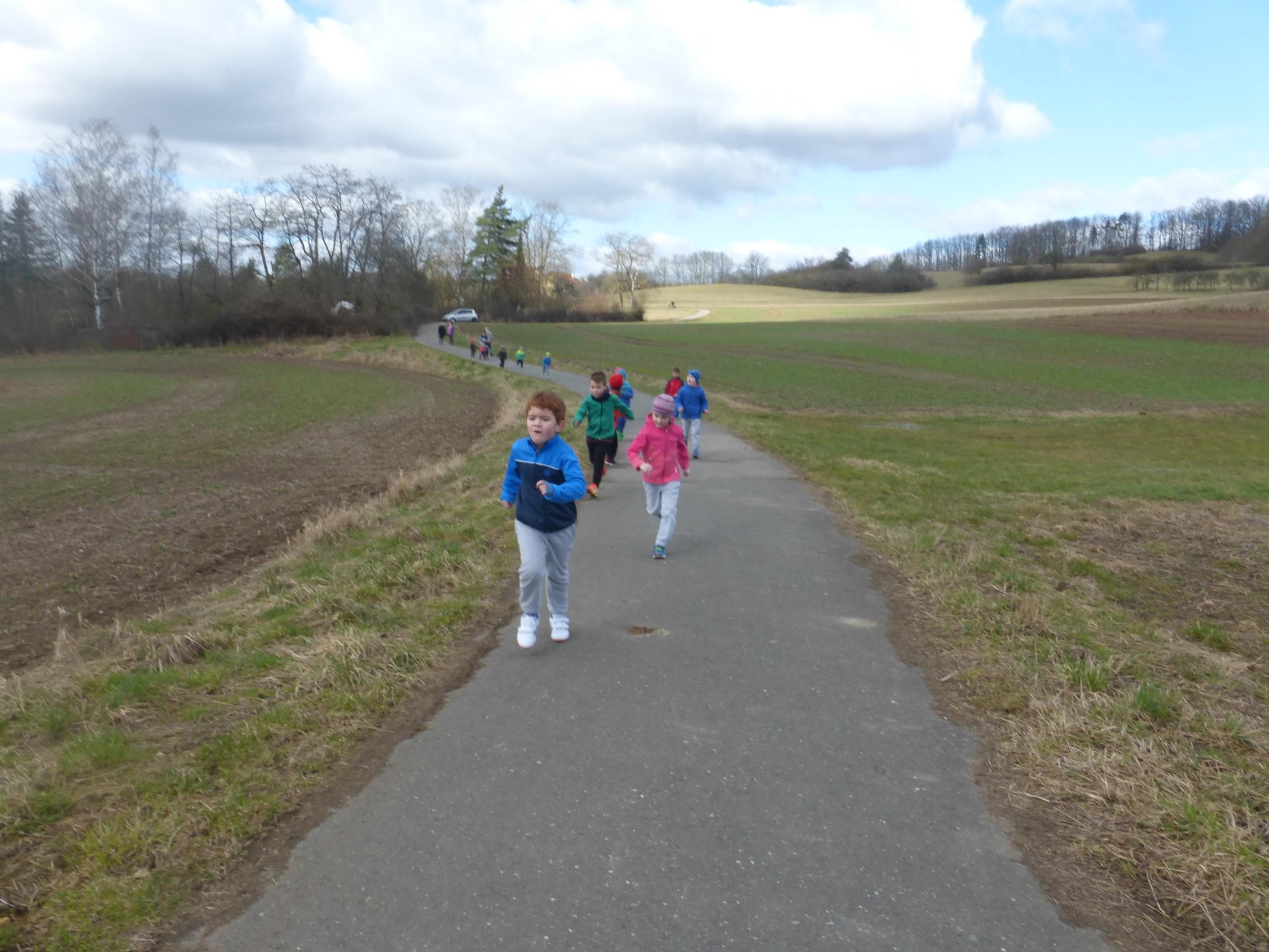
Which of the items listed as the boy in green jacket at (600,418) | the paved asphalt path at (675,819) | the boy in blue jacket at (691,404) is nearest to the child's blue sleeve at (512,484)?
the paved asphalt path at (675,819)

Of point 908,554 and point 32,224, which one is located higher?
point 32,224

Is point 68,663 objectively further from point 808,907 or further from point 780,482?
point 780,482

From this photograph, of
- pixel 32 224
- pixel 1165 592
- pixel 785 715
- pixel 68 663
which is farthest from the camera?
pixel 32 224

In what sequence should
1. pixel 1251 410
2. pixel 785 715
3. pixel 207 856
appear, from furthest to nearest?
pixel 1251 410 < pixel 785 715 < pixel 207 856

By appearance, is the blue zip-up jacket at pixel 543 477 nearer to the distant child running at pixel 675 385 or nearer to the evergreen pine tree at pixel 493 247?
the distant child running at pixel 675 385

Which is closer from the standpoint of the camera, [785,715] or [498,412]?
[785,715]

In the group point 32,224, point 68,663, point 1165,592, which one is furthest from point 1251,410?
point 32,224

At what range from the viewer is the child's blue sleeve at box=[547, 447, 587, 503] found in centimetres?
551

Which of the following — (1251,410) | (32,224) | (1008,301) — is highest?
(32,224)

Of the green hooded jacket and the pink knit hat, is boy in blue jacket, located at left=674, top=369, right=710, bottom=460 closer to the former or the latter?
the green hooded jacket

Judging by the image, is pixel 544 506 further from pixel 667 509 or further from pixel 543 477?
pixel 667 509

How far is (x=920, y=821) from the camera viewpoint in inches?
147

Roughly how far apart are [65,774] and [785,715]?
372 centimetres

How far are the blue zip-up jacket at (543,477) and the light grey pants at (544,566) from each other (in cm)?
8
